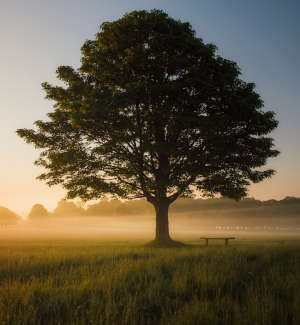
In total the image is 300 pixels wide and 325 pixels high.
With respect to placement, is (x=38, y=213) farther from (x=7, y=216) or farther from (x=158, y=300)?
(x=158, y=300)

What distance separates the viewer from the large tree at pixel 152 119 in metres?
16.9

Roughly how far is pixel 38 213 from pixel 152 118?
154 metres

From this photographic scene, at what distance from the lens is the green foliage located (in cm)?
1686

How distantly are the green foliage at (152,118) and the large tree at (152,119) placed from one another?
79mm

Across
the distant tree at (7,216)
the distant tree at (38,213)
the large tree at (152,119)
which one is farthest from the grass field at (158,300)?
the distant tree at (7,216)

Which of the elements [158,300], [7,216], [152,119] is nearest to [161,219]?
[152,119]

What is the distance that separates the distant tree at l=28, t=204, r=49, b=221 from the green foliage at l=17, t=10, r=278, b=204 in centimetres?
14649

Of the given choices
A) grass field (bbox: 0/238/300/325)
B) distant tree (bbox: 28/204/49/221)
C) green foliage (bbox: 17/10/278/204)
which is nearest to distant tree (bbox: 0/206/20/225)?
distant tree (bbox: 28/204/49/221)

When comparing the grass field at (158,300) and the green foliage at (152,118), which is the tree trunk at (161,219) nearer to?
the green foliage at (152,118)

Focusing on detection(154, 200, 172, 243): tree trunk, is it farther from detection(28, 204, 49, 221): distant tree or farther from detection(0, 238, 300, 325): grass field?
detection(28, 204, 49, 221): distant tree

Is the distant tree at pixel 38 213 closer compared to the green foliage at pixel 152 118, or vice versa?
the green foliage at pixel 152 118

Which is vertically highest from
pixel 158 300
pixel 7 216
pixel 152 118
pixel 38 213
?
pixel 152 118

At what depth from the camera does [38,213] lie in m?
150

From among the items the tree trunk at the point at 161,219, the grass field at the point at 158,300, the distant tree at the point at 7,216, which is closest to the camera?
the grass field at the point at 158,300
